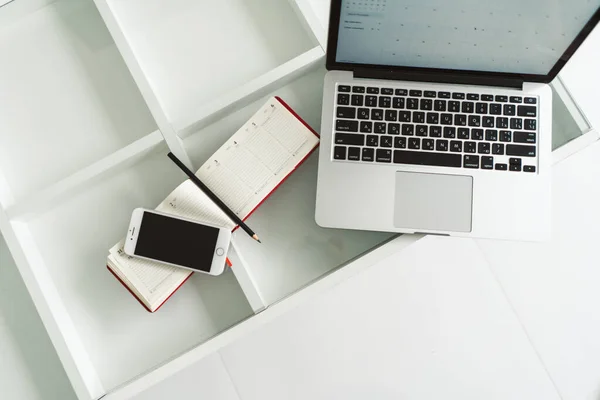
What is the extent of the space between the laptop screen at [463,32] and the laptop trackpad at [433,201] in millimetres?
144

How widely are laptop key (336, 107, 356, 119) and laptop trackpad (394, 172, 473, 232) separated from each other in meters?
0.10

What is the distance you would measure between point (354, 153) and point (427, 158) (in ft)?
0.31

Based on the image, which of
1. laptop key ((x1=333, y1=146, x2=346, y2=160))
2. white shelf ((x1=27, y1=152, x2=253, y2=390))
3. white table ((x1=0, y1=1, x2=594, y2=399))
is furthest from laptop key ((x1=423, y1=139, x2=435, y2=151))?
white table ((x1=0, y1=1, x2=594, y2=399))

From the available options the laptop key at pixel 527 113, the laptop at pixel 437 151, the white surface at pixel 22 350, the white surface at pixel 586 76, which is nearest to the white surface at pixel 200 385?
the white surface at pixel 22 350

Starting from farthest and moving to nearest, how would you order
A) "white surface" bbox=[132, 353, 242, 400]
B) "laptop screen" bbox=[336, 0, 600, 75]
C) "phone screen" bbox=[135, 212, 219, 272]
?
"white surface" bbox=[132, 353, 242, 400], "phone screen" bbox=[135, 212, 219, 272], "laptop screen" bbox=[336, 0, 600, 75]

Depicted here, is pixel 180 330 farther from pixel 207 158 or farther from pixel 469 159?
pixel 469 159

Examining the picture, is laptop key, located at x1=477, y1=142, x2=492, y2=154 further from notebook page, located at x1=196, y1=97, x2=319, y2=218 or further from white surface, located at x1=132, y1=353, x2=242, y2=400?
white surface, located at x1=132, y1=353, x2=242, y2=400

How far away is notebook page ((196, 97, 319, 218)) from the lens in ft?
2.15

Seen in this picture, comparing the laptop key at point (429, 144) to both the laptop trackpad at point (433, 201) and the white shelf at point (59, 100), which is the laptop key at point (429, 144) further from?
the white shelf at point (59, 100)

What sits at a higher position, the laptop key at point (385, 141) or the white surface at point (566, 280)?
the laptop key at point (385, 141)

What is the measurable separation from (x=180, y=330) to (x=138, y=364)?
0.07 metres

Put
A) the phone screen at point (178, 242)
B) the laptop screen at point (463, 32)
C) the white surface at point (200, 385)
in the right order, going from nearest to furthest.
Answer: the laptop screen at point (463, 32)
the phone screen at point (178, 242)
the white surface at point (200, 385)

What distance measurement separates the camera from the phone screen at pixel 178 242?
0.64m

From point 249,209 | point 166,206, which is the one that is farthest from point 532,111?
point 166,206
